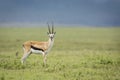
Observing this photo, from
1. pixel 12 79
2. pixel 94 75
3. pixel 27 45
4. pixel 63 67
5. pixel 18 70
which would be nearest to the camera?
pixel 12 79

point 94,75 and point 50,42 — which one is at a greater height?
point 50,42

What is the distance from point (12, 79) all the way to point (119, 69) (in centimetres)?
563

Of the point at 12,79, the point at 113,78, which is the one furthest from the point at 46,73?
the point at 113,78

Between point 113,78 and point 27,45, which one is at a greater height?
point 27,45

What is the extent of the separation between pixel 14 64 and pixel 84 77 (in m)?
4.45

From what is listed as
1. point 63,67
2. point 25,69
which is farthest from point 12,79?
point 63,67

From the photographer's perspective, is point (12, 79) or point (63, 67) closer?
point (12, 79)

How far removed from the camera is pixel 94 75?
45.2ft

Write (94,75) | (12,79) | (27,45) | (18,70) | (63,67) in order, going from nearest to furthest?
(12,79)
(94,75)
(18,70)
(63,67)
(27,45)

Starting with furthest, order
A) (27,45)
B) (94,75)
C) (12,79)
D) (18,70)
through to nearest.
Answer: (27,45), (18,70), (94,75), (12,79)

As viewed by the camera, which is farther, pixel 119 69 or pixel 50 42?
pixel 50 42

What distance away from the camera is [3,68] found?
15602mm

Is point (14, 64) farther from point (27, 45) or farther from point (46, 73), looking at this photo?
point (46, 73)

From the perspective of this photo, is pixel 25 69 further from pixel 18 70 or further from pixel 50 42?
pixel 50 42
